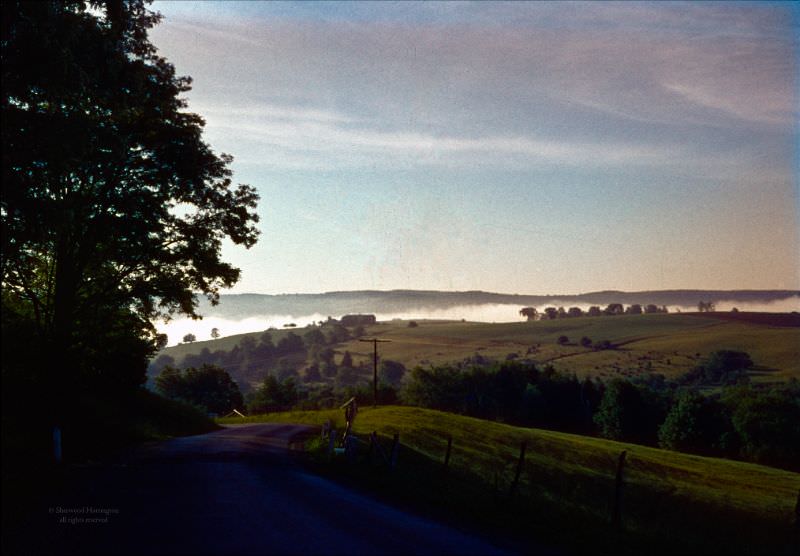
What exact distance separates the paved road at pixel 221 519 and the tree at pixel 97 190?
7.22 metres

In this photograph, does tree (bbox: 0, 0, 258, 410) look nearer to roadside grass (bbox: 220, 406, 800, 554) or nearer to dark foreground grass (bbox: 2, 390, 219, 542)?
dark foreground grass (bbox: 2, 390, 219, 542)

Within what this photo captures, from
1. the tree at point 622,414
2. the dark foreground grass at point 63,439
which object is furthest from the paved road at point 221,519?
the tree at point 622,414

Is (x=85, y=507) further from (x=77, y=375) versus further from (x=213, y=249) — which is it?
(x=213, y=249)

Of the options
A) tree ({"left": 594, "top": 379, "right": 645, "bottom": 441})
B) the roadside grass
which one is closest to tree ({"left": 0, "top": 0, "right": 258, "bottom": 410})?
the roadside grass

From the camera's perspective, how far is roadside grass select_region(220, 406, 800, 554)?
1420 cm

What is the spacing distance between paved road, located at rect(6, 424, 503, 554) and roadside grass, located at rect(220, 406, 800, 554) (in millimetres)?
1840

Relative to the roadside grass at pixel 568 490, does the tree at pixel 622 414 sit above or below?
below

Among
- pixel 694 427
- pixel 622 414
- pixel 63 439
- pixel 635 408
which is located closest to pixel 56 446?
pixel 63 439

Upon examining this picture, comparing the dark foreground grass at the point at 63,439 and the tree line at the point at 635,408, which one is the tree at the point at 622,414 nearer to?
the tree line at the point at 635,408

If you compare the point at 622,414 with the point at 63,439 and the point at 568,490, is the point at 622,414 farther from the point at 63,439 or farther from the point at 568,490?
the point at 63,439

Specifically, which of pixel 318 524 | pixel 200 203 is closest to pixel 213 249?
pixel 200 203

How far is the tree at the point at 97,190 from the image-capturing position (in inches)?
640

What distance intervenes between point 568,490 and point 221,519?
32.9 m

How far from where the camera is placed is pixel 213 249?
26656 mm
